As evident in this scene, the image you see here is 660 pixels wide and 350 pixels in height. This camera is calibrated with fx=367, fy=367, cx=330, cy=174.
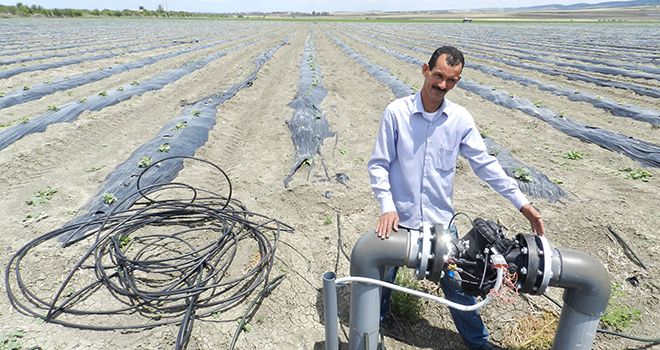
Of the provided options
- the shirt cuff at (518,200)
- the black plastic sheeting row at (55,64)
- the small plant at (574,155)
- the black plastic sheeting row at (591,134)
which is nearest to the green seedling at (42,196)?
the shirt cuff at (518,200)

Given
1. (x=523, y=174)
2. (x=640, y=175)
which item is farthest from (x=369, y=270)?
(x=640, y=175)

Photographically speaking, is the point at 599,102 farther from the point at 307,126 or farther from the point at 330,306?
the point at 330,306

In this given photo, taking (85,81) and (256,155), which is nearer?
(256,155)

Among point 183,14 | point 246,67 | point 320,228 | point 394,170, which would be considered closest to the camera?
point 394,170

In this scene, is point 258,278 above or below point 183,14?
below

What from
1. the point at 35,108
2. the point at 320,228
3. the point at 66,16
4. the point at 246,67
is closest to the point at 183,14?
the point at 66,16

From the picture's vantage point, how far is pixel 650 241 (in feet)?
14.7

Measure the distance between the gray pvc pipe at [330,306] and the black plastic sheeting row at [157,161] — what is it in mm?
3721

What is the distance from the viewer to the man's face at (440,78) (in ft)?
7.35

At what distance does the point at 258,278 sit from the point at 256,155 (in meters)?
3.67

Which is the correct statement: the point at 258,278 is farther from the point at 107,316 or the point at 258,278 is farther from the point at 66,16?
the point at 66,16

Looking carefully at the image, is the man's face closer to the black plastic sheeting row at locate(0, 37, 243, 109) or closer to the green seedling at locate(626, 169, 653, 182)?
the green seedling at locate(626, 169, 653, 182)

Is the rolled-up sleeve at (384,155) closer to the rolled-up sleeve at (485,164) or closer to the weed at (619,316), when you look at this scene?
the rolled-up sleeve at (485,164)

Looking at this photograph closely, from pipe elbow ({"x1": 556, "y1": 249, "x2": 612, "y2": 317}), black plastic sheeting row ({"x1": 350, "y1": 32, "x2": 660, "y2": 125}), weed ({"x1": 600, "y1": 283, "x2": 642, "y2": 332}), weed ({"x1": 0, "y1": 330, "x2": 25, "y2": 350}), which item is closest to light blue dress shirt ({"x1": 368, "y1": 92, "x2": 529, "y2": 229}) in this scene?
pipe elbow ({"x1": 556, "y1": 249, "x2": 612, "y2": 317})
